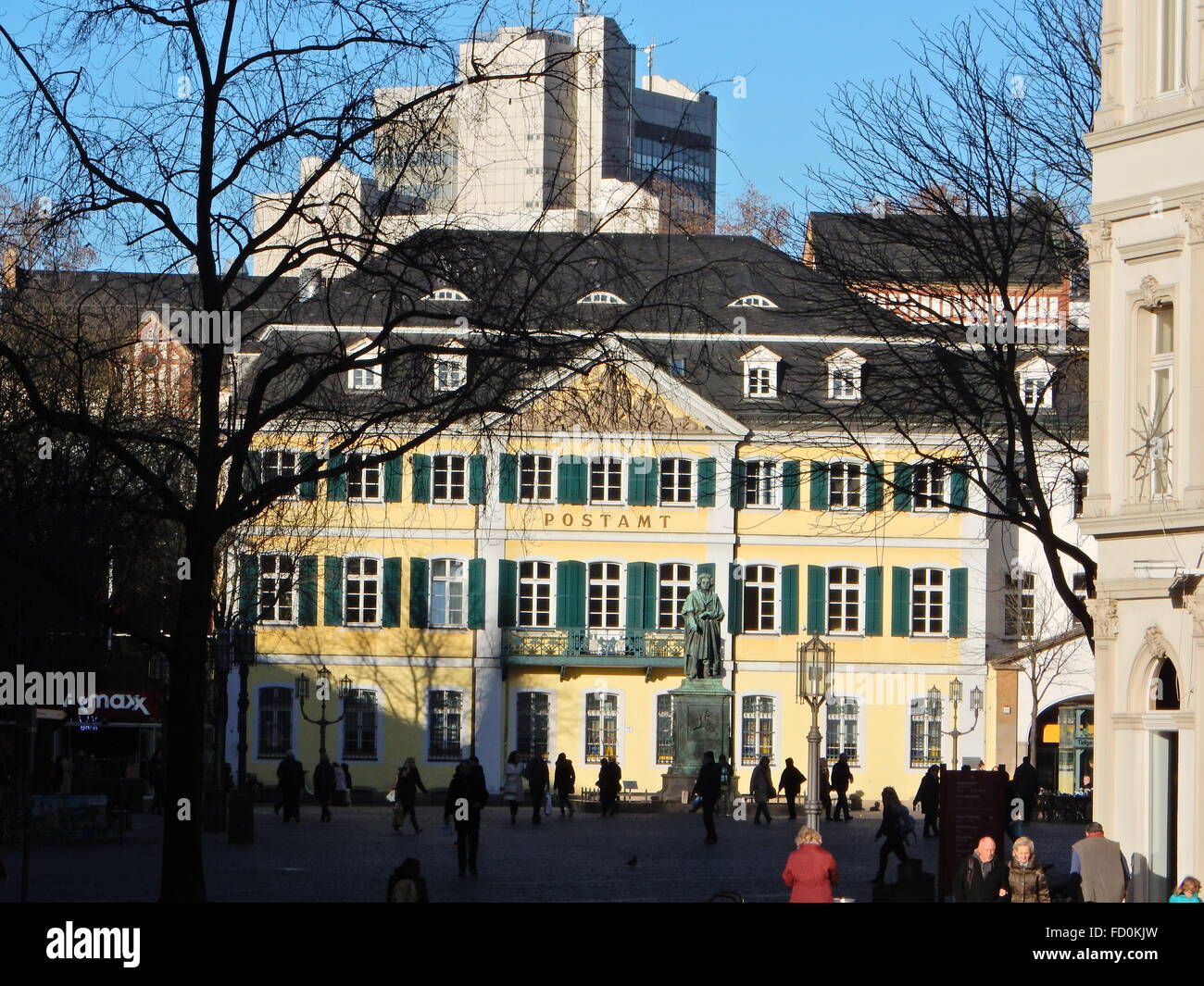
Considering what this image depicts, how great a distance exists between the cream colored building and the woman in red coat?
12.3ft

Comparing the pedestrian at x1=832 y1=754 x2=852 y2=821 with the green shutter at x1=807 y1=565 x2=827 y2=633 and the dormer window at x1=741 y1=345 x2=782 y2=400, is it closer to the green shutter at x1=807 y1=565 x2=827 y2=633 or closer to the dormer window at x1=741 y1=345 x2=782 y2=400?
→ the green shutter at x1=807 y1=565 x2=827 y2=633

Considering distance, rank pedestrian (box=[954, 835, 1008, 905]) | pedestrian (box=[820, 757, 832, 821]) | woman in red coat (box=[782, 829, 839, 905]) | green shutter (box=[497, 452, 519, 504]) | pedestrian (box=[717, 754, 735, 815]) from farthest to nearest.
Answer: green shutter (box=[497, 452, 519, 504]), pedestrian (box=[717, 754, 735, 815]), pedestrian (box=[820, 757, 832, 821]), woman in red coat (box=[782, 829, 839, 905]), pedestrian (box=[954, 835, 1008, 905])

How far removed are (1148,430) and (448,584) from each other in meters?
41.1

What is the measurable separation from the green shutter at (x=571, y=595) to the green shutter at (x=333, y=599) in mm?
5702

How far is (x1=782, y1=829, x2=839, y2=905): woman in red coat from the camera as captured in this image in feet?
59.4

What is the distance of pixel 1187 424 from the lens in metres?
20.4

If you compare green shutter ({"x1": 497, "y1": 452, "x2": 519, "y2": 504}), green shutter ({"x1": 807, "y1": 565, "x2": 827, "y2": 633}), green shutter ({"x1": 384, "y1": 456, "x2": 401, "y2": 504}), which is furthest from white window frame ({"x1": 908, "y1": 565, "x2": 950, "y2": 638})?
green shutter ({"x1": 384, "y1": 456, "x2": 401, "y2": 504})

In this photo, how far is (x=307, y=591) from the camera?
2288 inches

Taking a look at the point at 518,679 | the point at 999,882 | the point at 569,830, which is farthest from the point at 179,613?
the point at 518,679

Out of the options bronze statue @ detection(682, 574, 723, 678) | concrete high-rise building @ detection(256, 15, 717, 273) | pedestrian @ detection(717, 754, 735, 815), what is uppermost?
concrete high-rise building @ detection(256, 15, 717, 273)

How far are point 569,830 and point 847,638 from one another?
65.0 feet

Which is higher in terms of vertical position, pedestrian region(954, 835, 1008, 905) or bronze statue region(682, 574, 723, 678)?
bronze statue region(682, 574, 723, 678)

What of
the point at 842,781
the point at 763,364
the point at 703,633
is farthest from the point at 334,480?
the point at 763,364

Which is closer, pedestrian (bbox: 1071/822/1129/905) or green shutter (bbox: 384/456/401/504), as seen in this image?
pedestrian (bbox: 1071/822/1129/905)
